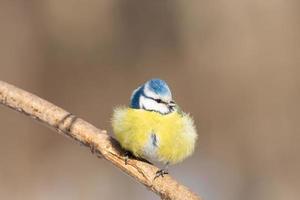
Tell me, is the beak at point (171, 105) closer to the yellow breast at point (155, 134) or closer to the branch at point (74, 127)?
the yellow breast at point (155, 134)

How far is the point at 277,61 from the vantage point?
16.0 feet

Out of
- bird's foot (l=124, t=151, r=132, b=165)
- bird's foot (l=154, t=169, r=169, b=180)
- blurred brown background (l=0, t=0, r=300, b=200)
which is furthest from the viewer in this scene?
blurred brown background (l=0, t=0, r=300, b=200)

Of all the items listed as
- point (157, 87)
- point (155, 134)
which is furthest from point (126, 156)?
point (157, 87)

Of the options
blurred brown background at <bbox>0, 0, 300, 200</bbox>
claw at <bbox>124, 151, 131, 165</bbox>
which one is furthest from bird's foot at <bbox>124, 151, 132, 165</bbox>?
blurred brown background at <bbox>0, 0, 300, 200</bbox>

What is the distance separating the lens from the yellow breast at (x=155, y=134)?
2.09 metres

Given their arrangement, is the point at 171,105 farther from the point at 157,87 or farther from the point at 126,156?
the point at 126,156

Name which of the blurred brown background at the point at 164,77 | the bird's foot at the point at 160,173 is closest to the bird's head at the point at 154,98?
the bird's foot at the point at 160,173

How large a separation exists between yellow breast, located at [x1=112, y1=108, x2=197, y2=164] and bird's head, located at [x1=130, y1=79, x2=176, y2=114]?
0.9 inches

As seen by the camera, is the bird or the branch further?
the bird

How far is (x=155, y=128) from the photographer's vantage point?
211 cm

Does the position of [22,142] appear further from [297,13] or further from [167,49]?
[297,13]

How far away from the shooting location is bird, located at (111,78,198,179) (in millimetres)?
2086

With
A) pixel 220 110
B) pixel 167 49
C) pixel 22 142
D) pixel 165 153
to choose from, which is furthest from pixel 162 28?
pixel 165 153

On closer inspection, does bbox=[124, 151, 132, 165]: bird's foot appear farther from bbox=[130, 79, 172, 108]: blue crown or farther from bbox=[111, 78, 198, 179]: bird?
bbox=[130, 79, 172, 108]: blue crown
